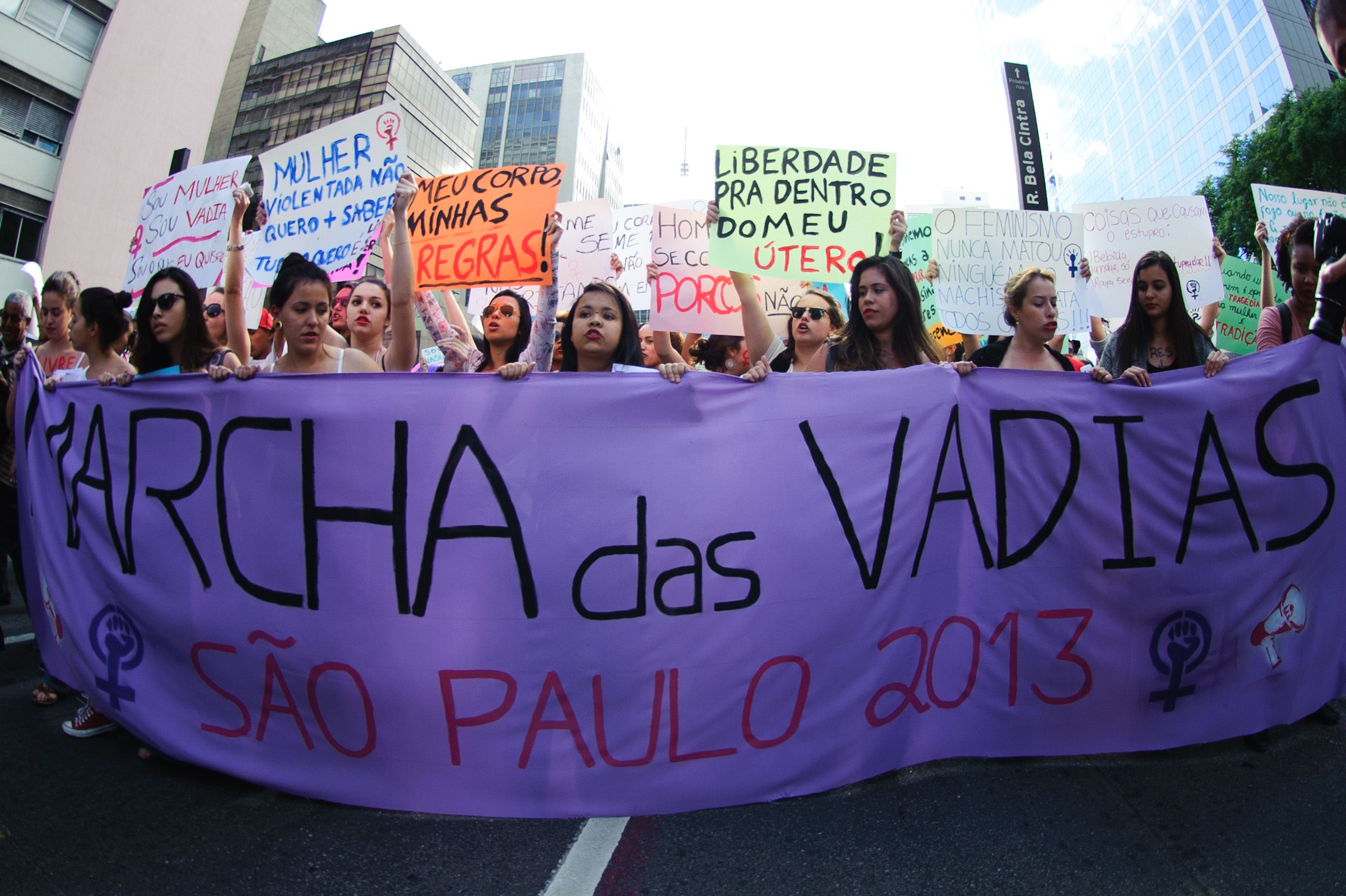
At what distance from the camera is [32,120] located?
19.3m

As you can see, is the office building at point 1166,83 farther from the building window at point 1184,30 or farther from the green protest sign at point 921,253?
the green protest sign at point 921,253

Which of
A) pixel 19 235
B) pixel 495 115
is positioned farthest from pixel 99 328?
pixel 495 115

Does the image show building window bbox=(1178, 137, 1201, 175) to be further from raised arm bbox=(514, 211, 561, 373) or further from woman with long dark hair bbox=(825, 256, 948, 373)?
raised arm bbox=(514, 211, 561, 373)

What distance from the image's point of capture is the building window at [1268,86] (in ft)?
141

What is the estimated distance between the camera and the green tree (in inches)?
708

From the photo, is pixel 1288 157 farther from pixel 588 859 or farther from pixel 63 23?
pixel 63 23

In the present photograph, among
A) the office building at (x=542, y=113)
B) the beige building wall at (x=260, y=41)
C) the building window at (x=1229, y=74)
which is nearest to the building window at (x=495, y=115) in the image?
the office building at (x=542, y=113)

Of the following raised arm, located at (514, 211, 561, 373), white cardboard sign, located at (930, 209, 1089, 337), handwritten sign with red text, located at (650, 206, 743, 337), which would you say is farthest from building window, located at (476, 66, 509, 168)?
raised arm, located at (514, 211, 561, 373)

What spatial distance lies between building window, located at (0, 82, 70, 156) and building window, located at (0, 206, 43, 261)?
2134 millimetres

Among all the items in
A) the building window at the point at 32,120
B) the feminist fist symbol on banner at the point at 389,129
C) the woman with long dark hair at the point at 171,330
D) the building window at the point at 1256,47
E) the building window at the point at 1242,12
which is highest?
the building window at the point at 1242,12

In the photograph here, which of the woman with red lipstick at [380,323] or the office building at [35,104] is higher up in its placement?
the office building at [35,104]

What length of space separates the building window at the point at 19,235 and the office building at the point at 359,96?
82.1 feet

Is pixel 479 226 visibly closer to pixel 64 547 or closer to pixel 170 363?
pixel 170 363

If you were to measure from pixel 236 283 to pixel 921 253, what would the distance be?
189 inches
